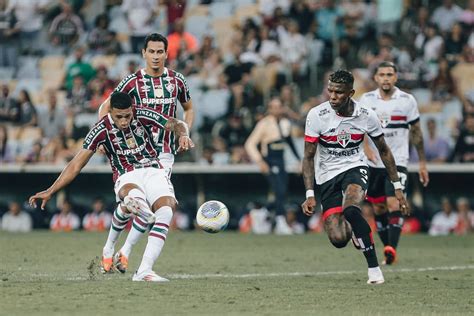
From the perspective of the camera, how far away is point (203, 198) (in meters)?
23.3

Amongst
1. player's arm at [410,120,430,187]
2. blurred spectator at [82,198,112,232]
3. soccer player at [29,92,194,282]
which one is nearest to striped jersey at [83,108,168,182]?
soccer player at [29,92,194,282]

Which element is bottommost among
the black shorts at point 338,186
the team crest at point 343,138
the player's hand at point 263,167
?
the player's hand at point 263,167

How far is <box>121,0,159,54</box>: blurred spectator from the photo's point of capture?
1033 inches

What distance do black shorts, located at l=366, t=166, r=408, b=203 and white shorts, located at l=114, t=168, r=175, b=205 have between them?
3.72 metres

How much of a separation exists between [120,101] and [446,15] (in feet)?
47.5

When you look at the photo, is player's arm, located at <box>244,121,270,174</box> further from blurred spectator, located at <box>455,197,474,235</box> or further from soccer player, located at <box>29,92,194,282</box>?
soccer player, located at <box>29,92,194,282</box>

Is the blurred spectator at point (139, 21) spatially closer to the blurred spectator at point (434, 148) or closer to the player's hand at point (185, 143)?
the blurred spectator at point (434, 148)

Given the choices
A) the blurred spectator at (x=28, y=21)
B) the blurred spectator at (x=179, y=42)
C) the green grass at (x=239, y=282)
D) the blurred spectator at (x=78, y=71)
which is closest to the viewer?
the green grass at (x=239, y=282)

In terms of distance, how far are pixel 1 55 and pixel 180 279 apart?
56.1 ft

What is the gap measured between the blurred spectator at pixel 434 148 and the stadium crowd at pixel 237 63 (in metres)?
0.02

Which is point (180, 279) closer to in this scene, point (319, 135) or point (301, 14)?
point (319, 135)

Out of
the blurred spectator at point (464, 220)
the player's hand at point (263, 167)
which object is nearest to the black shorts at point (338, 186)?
the player's hand at point (263, 167)

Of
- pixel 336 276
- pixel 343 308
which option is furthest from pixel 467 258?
pixel 343 308

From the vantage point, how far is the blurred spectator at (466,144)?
69.2ft
